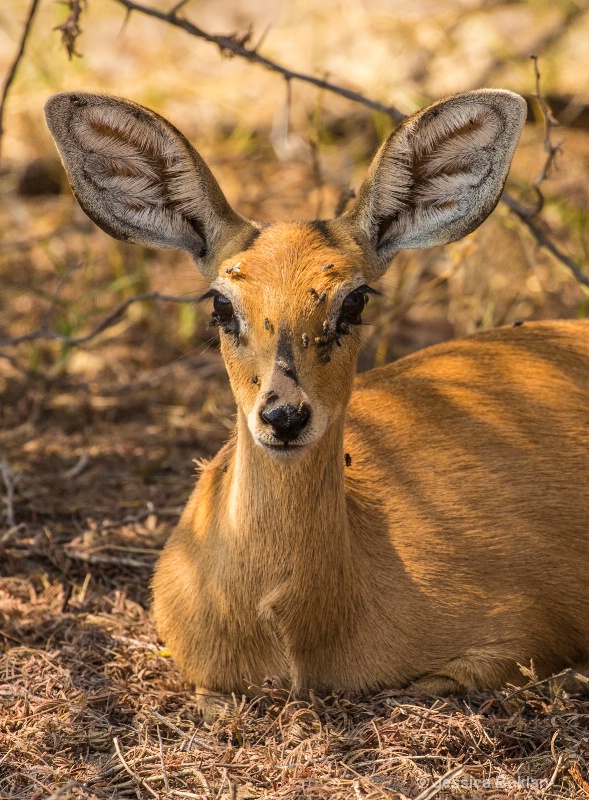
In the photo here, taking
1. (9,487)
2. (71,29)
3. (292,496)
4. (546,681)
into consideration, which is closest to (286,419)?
(292,496)

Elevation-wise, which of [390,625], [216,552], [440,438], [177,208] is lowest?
[390,625]

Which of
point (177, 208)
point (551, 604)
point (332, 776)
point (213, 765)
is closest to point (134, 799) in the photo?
point (213, 765)

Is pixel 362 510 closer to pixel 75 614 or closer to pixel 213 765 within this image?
pixel 213 765

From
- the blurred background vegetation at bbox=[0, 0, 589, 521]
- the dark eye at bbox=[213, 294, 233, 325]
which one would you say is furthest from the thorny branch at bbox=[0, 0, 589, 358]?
the dark eye at bbox=[213, 294, 233, 325]

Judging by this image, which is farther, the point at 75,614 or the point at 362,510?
the point at 75,614

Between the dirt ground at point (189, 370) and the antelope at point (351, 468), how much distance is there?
0.21 meters

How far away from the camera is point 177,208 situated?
158 inches

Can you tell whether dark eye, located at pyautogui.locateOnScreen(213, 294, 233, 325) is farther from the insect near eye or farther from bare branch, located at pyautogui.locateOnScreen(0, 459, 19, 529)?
bare branch, located at pyautogui.locateOnScreen(0, 459, 19, 529)

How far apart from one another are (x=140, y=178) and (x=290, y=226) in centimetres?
61

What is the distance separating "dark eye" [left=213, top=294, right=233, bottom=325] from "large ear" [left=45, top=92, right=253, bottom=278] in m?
0.31

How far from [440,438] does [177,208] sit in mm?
1408

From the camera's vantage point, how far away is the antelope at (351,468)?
3.59m

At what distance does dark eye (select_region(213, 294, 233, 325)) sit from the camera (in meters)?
3.62

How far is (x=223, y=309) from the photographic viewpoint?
11.9 ft
